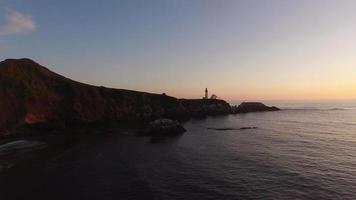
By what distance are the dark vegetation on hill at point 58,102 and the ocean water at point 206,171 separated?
1230 inches

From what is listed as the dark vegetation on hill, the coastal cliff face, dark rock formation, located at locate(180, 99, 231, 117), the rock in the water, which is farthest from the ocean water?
dark rock formation, located at locate(180, 99, 231, 117)

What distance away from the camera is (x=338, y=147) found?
215ft

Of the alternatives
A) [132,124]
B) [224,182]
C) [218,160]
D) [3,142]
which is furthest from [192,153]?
[132,124]

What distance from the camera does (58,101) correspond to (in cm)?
10738

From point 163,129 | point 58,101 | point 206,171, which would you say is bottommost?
point 206,171

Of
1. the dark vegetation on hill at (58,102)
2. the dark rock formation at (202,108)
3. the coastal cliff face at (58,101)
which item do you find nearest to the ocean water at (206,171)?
the dark vegetation on hill at (58,102)

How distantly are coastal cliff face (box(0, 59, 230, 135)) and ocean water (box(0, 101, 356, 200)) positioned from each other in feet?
105

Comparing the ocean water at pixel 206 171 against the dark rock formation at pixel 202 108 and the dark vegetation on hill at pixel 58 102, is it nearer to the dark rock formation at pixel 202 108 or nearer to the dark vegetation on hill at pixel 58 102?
the dark vegetation on hill at pixel 58 102

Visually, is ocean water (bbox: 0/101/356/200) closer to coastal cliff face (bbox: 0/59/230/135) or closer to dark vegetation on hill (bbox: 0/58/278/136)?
dark vegetation on hill (bbox: 0/58/278/136)

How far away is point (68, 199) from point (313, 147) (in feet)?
157

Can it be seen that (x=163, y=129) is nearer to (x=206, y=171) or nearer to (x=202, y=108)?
(x=206, y=171)

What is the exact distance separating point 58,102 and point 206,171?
240 feet

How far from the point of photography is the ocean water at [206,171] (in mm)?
38281

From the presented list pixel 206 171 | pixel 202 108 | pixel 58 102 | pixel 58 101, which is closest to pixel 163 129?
pixel 58 102
